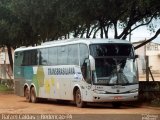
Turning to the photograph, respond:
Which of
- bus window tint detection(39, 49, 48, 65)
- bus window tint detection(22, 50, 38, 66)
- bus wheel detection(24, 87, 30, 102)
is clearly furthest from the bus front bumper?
bus wheel detection(24, 87, 30, 102)

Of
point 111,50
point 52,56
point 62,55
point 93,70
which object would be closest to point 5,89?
point 52,56

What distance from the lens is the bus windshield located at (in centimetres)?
2344

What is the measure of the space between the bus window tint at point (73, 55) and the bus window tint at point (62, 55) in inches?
16.0

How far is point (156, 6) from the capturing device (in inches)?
962

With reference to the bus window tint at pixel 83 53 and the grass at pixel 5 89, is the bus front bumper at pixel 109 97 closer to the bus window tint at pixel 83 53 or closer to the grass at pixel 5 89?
the bus window tint at pixel 83 53

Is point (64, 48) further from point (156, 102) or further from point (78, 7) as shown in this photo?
point (156, 102)

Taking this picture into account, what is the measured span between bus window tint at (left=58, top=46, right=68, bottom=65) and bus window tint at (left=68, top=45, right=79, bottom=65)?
→ 0.41 meters

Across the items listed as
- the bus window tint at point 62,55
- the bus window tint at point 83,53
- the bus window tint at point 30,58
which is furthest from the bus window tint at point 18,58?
the bus window tint at point 83,53

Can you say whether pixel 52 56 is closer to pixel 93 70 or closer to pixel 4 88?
pixel 93 70

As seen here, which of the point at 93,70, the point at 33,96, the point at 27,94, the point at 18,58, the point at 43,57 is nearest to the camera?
the point at 93,70

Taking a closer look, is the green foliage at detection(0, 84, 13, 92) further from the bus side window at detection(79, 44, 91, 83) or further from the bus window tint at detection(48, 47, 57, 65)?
the bus side window at detection(79, 44, 91, 83)

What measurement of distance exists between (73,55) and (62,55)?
1.26 m

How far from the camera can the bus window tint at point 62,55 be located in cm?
2580

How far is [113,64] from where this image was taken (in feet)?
77.6
